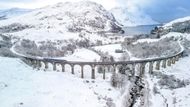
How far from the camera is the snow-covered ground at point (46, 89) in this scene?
193ft

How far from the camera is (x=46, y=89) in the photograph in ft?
216

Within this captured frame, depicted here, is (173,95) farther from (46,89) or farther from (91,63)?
(46,89)

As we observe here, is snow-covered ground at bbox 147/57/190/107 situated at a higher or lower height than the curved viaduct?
lower

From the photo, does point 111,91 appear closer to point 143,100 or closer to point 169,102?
point 143,100

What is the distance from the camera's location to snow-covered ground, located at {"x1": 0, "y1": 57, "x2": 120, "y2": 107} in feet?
193

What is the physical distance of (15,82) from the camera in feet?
222

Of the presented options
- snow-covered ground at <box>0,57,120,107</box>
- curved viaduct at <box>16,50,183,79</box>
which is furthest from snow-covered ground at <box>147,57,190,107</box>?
snow-covered ground at <box>0,57,120,107</box>

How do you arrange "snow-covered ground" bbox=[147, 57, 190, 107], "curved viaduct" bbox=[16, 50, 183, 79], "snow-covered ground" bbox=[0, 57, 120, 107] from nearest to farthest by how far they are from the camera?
"snow-covered ground" bbox=[0, 57, 120, 107] → "snow-covered ground" bbox=[147, 57, 190, 107] → "curved viaduct" bbox=[16, 50, 183, 79]

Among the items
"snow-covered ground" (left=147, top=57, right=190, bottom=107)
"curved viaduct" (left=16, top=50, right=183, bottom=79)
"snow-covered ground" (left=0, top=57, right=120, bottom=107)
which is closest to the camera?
"snow-covered ground" (left=0, top=57, right=120, bottom=107)

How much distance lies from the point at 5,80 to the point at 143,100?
3104cm

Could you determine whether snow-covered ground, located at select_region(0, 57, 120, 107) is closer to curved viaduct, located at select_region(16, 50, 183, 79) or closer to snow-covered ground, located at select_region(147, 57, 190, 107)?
curved viaduct, located at select_region(16, 50, 183, 79)

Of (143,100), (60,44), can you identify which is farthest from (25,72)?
(60,44)

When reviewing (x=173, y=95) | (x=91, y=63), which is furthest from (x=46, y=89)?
(x=173, y=95)

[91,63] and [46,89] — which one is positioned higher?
[91,63]
